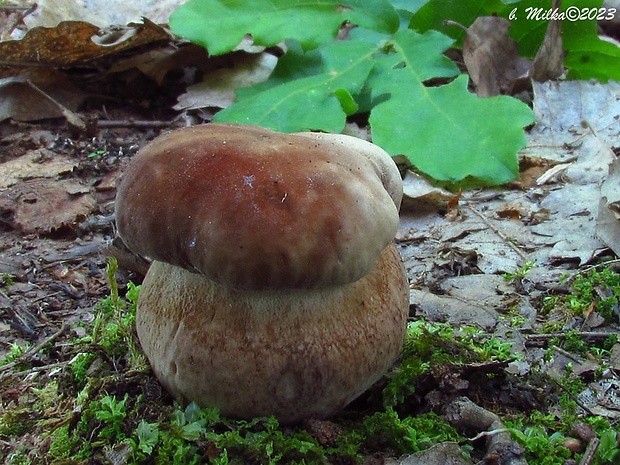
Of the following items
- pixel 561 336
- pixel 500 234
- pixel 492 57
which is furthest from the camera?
pixel 492 57

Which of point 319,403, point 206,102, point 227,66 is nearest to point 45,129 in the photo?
point 206,102

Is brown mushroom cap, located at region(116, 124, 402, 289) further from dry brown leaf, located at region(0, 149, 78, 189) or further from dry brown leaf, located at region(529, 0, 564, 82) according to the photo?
dry brown leaf, located at region(529, 0, 564, 82)

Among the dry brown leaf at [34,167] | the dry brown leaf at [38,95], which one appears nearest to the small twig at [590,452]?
the dry brown leaf at [34,167]

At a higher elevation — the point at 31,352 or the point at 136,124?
the point at 31,352

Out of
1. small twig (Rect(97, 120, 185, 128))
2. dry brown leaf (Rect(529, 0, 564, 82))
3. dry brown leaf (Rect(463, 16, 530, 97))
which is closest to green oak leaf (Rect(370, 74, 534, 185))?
dry brown leaf (Rect(463, 16, 530, 97))

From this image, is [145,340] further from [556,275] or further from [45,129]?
[45,129]

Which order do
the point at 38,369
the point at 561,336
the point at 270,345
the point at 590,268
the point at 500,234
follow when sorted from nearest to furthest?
the point at 270,345 → the point at 38,369 → the point at 561,336 → the point at 590,268 → the point at 500,234

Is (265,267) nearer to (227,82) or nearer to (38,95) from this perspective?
(227,82)

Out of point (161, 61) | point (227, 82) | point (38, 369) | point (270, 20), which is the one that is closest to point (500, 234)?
point (270, 20)
